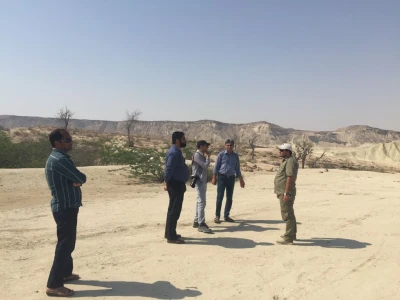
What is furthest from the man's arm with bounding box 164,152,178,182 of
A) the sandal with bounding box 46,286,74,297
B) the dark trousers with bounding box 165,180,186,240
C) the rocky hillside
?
the rocky hillside

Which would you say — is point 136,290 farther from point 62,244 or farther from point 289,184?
point 289,184

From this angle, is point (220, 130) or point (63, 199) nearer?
point (63, 199)

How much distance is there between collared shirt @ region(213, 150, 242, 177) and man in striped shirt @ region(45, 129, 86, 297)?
4.31 metres

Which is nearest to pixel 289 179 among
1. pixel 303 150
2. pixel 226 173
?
pixel 226 173

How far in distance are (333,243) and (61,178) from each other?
16.3 ft

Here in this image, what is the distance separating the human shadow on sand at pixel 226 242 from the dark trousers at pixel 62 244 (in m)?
2.53

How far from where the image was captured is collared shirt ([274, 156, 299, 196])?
241 inches

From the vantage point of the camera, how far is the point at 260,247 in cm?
618

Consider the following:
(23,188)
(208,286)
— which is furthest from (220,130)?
(208,286)

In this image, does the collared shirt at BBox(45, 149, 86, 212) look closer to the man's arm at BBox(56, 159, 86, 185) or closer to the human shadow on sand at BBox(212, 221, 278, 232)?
the man's arm at BBox(56, 159, 86, 185)

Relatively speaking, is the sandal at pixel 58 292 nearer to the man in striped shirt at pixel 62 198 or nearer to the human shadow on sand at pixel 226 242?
the man in striped shirt at pixel 62 198

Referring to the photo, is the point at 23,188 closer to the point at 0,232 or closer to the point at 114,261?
the point at 0,232

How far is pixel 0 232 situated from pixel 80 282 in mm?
3421

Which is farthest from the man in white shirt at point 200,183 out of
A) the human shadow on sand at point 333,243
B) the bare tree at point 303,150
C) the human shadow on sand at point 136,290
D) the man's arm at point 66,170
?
the bare tree at point 303,150
